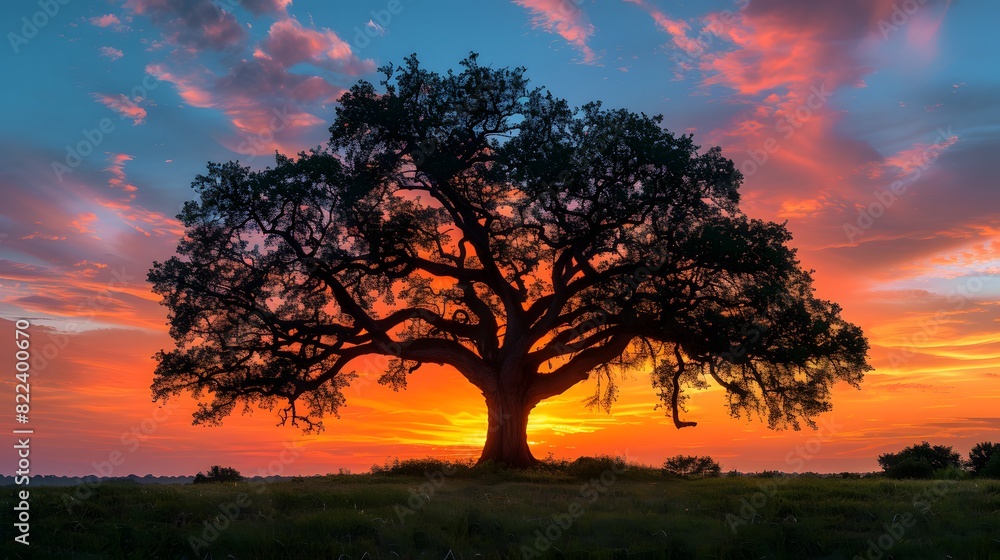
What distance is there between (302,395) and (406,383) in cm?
507

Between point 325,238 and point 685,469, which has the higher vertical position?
point 325,238

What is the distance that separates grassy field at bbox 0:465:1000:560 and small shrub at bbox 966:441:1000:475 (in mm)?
12149

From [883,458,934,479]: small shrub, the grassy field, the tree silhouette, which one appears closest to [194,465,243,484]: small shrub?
the tree silhouette

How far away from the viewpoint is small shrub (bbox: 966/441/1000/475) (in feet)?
97.0

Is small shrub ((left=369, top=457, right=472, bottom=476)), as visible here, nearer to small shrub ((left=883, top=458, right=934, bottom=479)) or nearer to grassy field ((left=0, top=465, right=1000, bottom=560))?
grassy field ((left=0, top=465, right=1000, bottom=560))

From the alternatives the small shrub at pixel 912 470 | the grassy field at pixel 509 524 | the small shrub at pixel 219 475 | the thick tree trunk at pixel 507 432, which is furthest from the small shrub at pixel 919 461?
the small shrub at pixel 219 475

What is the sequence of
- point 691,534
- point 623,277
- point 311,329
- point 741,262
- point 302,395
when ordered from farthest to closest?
1. point 302,395
2. point 311,329
3. point 623,277
4. point 741,262
5. point 691,534

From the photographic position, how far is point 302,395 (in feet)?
112

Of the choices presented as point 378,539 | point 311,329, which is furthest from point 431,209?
point 378,539

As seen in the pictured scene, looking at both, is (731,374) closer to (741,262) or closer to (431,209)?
(741,262)

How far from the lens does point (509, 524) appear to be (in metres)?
14.8

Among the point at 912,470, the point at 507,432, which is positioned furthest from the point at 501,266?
the point at 912,470

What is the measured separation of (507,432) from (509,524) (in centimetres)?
1656

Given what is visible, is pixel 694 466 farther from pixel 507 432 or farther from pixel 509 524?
pixel 509 524
